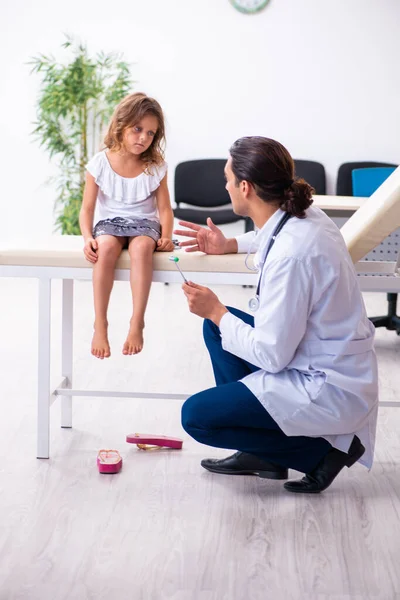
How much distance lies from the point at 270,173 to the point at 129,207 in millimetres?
779

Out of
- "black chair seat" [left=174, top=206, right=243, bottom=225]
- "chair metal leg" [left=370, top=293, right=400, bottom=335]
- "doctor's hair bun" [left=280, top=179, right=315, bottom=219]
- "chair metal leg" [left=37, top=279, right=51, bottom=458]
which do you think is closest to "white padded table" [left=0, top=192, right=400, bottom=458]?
"chair metal leg" [left=37, top=279, right=51, bottom=458]

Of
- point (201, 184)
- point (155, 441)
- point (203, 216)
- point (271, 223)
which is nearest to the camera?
point (271, 223)

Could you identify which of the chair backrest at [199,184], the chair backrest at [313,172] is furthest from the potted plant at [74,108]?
the chair backrest at [313,172]

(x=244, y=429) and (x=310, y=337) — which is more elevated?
(x=310, y=337)

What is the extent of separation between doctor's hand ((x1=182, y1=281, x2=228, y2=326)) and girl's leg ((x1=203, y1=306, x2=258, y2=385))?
7.4 inches

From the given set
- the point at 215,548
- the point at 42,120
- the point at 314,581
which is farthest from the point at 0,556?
the point at 42,120

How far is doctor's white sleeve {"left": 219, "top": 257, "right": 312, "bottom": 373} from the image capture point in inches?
85.2

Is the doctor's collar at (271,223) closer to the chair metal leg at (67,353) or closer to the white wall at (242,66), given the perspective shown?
the chair metal leg at (67,353)

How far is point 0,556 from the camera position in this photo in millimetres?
2037

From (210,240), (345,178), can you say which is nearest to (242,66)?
(345,178)

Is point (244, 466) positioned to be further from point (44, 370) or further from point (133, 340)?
point (44, 370)

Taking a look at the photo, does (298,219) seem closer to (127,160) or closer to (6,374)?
(127,160)

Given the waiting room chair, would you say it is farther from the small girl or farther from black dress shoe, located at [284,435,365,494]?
black dress shoe, located at [284,435,365,494]

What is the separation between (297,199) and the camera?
223 centimetres
